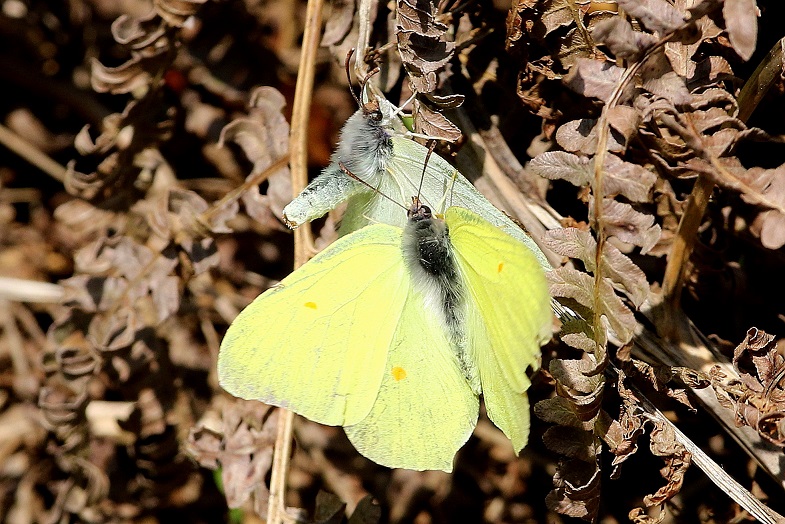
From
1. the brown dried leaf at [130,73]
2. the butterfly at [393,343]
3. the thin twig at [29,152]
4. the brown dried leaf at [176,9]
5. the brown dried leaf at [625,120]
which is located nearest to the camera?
the brown dried leaf at [625,120]

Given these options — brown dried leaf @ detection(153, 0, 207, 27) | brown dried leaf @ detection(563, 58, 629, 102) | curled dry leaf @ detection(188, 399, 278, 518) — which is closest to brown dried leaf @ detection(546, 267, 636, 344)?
brown dried leaf @ detection(563, 58, 629, 102)

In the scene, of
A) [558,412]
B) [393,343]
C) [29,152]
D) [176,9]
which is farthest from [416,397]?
[29,152]

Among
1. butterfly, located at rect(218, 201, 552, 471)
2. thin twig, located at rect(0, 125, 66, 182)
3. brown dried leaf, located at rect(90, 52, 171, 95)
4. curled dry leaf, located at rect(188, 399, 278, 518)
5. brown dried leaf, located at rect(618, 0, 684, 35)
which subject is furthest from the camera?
thin twig, located at rect(0, 125, 66, 182)

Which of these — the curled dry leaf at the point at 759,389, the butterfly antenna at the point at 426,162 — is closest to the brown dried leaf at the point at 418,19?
the butterfly antenna at the point at 426,162

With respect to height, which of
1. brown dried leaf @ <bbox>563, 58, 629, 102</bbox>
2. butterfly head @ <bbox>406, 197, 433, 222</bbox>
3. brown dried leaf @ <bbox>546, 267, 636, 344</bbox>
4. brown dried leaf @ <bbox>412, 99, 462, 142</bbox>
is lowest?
butterfly head @ <bbox>406, 197, 433, 222</bbox>

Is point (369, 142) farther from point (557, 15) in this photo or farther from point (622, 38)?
point (622, 38)

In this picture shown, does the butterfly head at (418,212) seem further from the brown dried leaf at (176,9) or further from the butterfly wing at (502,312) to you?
the brown dried leaf at (176,9)

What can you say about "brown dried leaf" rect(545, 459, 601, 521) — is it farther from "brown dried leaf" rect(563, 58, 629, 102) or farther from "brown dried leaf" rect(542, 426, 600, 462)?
"brown dried leaf" rect(563, 58, 629, 102)

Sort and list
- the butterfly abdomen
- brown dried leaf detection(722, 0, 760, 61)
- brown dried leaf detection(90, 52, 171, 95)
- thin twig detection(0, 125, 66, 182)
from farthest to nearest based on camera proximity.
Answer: thin twig detection(0, 125, 66, 182), brown dried leaf detection(90, 52, 171, 95), the butterfly abdomen, brown dried leaf detection(722, 0, 760, 61)
